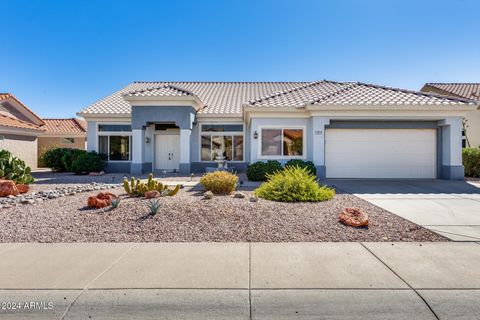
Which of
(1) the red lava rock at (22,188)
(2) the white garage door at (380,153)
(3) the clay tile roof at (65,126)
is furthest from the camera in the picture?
(3) the clay tile roof at (65,126)

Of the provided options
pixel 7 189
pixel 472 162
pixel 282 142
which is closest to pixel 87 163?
pixel 7 189

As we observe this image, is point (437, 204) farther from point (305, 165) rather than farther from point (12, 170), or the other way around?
point (12, 170)

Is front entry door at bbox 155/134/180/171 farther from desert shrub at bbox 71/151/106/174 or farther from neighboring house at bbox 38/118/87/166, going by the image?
neighboring house at bbox 38/118/87/166

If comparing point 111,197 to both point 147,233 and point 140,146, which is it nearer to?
point 147,233

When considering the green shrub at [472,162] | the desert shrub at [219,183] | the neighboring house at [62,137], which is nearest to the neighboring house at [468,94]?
the green shrub at [472,162]

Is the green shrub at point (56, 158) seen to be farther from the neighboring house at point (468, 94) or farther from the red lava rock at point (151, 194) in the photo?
the neighboring house at point (468, 94)

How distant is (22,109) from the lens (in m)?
23.6

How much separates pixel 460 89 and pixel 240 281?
29.5 metres

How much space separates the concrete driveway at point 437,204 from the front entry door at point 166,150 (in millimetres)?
12212

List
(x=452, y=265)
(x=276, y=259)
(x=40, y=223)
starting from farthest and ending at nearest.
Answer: (x=40, y=223), (x=276, y=259), (x=452, y=265)

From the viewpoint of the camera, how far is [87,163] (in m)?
16.4

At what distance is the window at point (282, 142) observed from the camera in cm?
1472

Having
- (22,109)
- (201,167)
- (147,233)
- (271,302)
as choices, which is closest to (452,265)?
(271,302)

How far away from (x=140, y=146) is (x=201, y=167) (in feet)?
13.2
